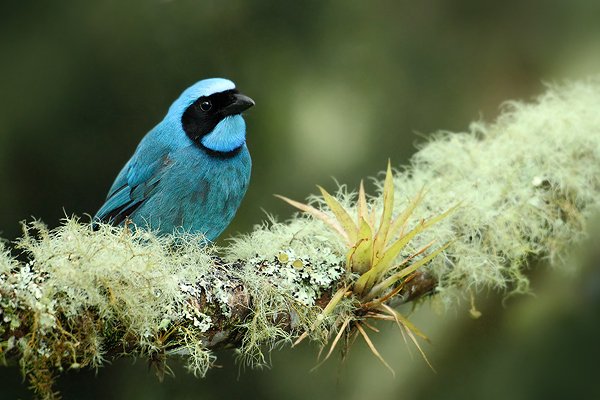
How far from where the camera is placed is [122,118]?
4785mm

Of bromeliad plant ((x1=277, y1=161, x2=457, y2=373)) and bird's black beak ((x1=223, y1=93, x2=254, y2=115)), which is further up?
bird's black beak ((x1=223, y1=93, x2=254, y2=115))

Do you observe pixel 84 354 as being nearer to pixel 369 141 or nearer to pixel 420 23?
pixel 369 141

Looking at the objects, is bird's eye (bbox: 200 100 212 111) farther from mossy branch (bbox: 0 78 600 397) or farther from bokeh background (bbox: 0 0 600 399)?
bokeh background (bbox: 0 0 600 399)

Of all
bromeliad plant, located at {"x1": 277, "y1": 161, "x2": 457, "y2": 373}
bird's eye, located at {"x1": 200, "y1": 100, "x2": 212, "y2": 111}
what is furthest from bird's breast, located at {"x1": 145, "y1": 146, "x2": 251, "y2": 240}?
bromeliad plant, located at {"x1": 277, "y1": 161, "x2": 457, "y2": 373}

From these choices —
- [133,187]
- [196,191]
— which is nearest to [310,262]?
[196,191]

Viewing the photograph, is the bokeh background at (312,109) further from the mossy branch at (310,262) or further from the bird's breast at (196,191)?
the bird's breast at (196,191)

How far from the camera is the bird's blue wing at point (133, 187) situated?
290 cm

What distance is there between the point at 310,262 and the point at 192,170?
0.84 meters

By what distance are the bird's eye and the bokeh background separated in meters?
1.26

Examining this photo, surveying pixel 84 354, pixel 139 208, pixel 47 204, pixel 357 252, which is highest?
pixel 47 204

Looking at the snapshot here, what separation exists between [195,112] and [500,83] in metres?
2.99

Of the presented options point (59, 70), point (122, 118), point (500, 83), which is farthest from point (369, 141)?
point (59, 70)

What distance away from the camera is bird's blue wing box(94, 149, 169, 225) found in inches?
114

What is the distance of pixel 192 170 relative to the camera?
284cm
